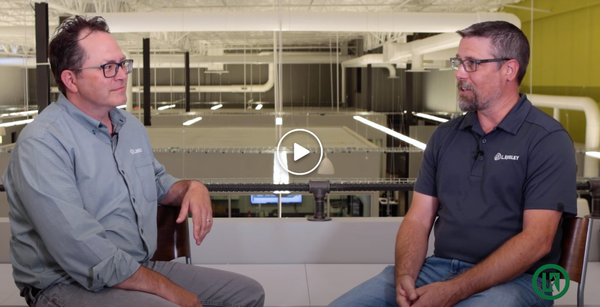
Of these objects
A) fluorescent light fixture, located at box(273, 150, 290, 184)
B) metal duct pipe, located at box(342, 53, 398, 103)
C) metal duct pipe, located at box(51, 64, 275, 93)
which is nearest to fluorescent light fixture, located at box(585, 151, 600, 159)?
metal duct pipe, located at box(342, 53, 398, 103)

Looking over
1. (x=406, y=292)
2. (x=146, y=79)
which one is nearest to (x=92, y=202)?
(x=406, y=292)

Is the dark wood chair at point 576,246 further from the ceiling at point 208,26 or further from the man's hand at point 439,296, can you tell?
the ceiling at point 208,26

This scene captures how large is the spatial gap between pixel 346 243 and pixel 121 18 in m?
6.35

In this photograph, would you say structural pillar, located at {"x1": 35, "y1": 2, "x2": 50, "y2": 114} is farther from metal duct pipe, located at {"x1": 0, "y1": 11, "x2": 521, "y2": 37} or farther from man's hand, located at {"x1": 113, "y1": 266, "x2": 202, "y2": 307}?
man's hand, located at {"x1": 113, "y1": 266, "x2": 202, "y2": 307}

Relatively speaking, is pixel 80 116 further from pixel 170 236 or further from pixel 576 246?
pixel 576 246

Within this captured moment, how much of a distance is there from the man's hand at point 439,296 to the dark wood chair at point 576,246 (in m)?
0.35

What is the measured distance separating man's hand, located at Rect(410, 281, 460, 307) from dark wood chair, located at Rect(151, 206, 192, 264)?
0.82 meters

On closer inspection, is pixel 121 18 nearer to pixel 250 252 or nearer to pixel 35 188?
pixel 250 252

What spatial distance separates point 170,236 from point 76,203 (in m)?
0.52

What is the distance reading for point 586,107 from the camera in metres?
8.25

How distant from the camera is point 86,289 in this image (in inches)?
59.6

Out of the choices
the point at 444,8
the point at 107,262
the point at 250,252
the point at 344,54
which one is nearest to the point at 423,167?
the point at 107,262

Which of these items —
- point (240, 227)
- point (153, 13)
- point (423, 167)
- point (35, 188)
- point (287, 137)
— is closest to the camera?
point (35, 188)

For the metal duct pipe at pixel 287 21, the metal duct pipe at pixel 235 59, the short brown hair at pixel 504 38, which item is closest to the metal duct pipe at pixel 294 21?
the metal duct pipe at pixel 287 21
